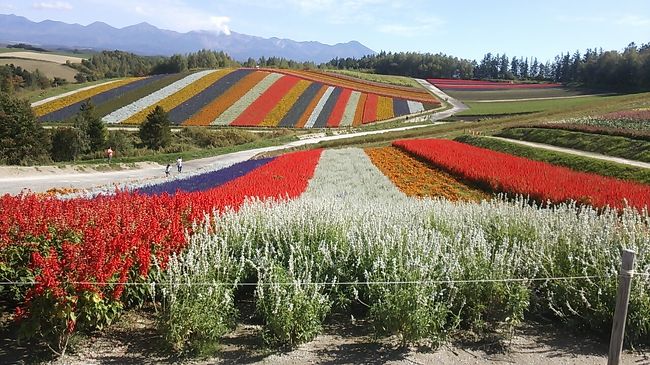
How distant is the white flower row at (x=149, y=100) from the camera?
57900mm

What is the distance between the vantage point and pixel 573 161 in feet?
81.8

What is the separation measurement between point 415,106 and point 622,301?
242ft

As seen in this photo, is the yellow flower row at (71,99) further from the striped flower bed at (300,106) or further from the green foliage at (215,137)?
the striped flower bed at (300,106)

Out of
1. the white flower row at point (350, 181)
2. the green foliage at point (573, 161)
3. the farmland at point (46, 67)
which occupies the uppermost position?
the farmland at point (46, 67)

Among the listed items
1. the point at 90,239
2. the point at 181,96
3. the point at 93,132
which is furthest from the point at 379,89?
the point at 90,239

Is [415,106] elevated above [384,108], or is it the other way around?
[415,106]

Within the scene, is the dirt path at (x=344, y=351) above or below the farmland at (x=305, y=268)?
below

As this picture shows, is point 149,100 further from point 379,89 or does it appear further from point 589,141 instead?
point 589,141

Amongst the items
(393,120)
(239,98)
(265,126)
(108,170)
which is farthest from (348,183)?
(239,98)

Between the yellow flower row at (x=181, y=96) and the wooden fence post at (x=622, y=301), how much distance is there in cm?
5677

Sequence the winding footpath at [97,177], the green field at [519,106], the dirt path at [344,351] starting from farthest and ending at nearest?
1. the green field at [519,106]
2. the winding footpath at [97,177]
3. the dirt path at [344,351]

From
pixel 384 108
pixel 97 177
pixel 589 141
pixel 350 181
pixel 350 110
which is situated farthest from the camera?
pixel 384 108

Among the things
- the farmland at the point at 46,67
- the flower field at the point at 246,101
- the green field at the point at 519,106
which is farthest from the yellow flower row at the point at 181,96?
the farmland at the point at 46,67

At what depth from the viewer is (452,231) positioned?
941 cm
